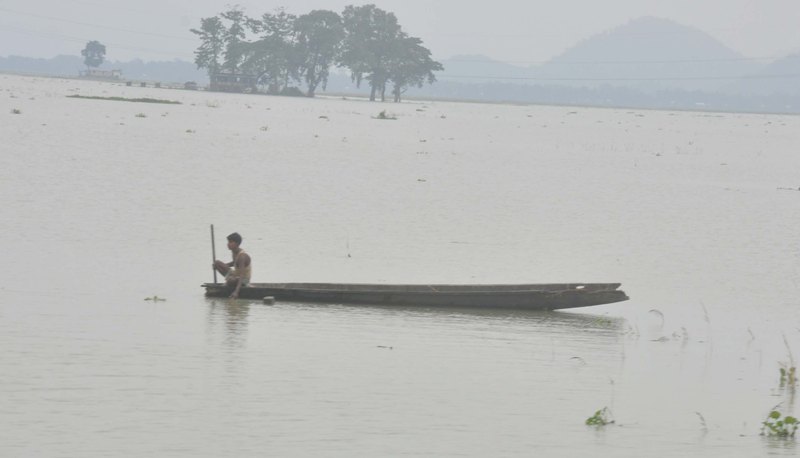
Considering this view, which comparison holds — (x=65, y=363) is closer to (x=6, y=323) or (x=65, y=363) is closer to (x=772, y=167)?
(x=6, y=323)

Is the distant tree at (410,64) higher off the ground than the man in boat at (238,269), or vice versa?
the distant tree at (410,64)

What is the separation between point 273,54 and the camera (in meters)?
160

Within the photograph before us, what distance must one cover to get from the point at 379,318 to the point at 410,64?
14895cm

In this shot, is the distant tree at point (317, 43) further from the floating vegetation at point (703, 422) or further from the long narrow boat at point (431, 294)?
the floating vegetation at point (703, 422)

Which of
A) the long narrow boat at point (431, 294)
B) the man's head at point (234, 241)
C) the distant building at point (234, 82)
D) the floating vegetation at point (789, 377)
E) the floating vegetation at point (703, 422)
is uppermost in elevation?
the distant building at point (234, 82)

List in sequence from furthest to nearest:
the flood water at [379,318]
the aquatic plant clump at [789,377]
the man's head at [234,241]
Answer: the man's head at [234,241], the aquatic plant clump at [789,377], the flood water at [379,318]

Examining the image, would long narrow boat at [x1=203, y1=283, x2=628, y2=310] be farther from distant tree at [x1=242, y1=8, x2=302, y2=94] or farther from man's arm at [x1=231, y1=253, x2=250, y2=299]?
distant tree at [x1=242, y1=8, x2=302, y2=94]

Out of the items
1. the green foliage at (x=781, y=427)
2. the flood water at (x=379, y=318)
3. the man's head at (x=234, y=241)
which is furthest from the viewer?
the man's head at (x=234, y=241)

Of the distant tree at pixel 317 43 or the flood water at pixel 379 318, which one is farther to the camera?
the distant tree at pixel 317 43

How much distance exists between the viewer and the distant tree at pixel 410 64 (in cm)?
16562

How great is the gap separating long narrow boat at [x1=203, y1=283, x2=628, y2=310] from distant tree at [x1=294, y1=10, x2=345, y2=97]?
14647 cm

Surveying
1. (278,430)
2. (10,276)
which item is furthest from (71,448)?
(10,276)

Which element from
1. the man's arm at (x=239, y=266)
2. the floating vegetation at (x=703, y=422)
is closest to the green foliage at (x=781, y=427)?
the floating vegetation at (x=703, y=422)

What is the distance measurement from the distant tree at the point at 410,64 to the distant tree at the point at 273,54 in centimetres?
1253
